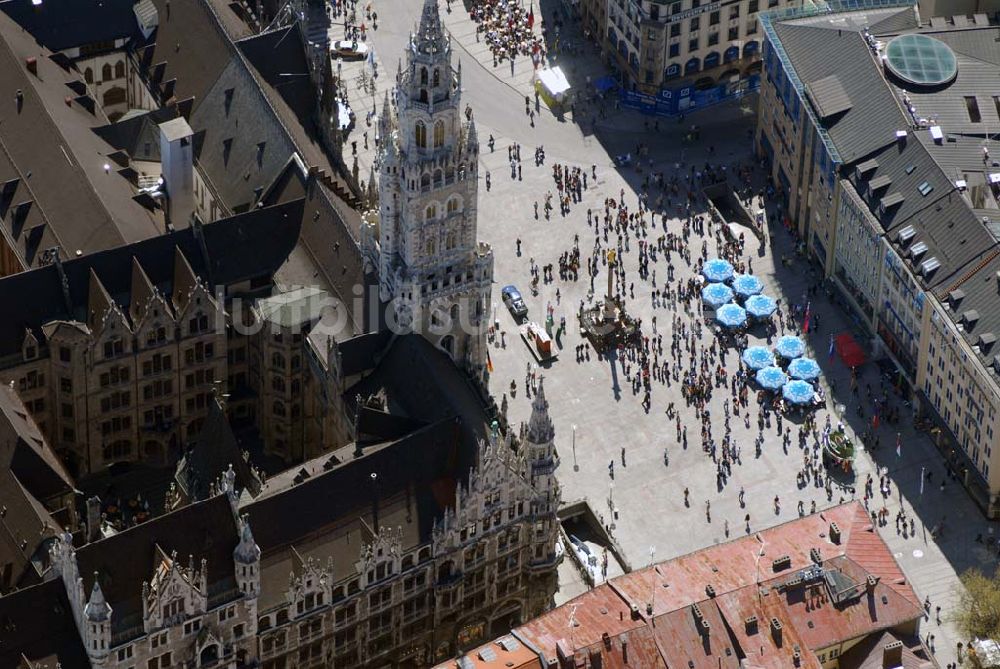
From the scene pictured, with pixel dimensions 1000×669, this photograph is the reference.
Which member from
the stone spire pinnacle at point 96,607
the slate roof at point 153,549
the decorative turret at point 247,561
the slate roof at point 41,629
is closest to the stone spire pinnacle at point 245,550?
the decorative turret at point 247,561

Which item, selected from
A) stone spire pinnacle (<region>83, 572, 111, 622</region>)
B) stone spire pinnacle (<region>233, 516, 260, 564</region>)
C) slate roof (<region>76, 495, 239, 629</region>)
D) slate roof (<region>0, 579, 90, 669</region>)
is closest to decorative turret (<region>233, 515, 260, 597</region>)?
stone spire pinnacle (<region>233, 516, 260, 564</region>)

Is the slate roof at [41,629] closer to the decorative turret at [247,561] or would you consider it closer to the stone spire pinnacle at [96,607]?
the stone spire pinnacle at [96,607]

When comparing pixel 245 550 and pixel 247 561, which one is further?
pixel 247 561

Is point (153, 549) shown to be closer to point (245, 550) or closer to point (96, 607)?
point (96, 607)

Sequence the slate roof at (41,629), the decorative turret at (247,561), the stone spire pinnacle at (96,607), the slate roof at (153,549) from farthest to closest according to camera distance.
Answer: the decorative turret at (247,561), the slate roof at (153,549), the slate roof at (41,629), the stone spire pinnacle at (96,607)

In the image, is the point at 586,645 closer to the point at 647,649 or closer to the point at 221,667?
the point at 647,649

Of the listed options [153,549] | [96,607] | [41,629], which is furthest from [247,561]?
[41,629]
